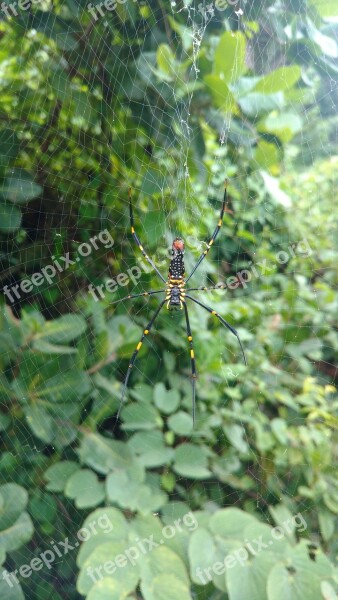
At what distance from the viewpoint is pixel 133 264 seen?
2023mm

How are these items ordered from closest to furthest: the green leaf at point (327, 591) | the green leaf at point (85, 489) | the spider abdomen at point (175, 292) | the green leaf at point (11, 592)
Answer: the green leaf at point (327, 591), the green leaf at point (11, 592), the green leaf at point (85, 489), the spider abdomen at point (175, 292)

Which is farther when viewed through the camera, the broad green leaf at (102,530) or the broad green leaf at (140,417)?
the broad green leaf at (140,417)

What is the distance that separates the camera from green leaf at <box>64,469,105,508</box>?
161 centimetres

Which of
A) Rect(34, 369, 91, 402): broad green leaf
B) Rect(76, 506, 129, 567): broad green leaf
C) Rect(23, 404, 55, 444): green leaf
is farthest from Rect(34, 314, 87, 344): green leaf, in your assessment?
Rect(76, 506, 129, 567): broad green leaf

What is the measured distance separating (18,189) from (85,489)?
1.01m

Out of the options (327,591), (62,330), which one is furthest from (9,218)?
(327,591)

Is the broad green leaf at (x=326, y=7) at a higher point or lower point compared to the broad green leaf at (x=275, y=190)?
higher

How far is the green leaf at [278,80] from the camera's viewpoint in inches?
68.1

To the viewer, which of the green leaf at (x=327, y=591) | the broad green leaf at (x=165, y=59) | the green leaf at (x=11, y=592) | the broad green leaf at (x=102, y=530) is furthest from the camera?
the broad green leaf at (x=165, y=59)

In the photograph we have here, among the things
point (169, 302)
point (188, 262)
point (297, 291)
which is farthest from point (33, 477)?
point (297, 291)

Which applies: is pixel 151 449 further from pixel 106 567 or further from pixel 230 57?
pixel 230 57

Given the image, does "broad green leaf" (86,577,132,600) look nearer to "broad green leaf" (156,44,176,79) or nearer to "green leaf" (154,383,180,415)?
"green leaf" (154,383,180,415)

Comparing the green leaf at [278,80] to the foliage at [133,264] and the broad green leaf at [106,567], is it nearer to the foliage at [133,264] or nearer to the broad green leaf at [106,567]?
the foliage at [133,264]

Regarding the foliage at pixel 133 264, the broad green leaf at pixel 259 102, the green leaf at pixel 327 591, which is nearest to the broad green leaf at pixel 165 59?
the foliage at pixel 133 264
